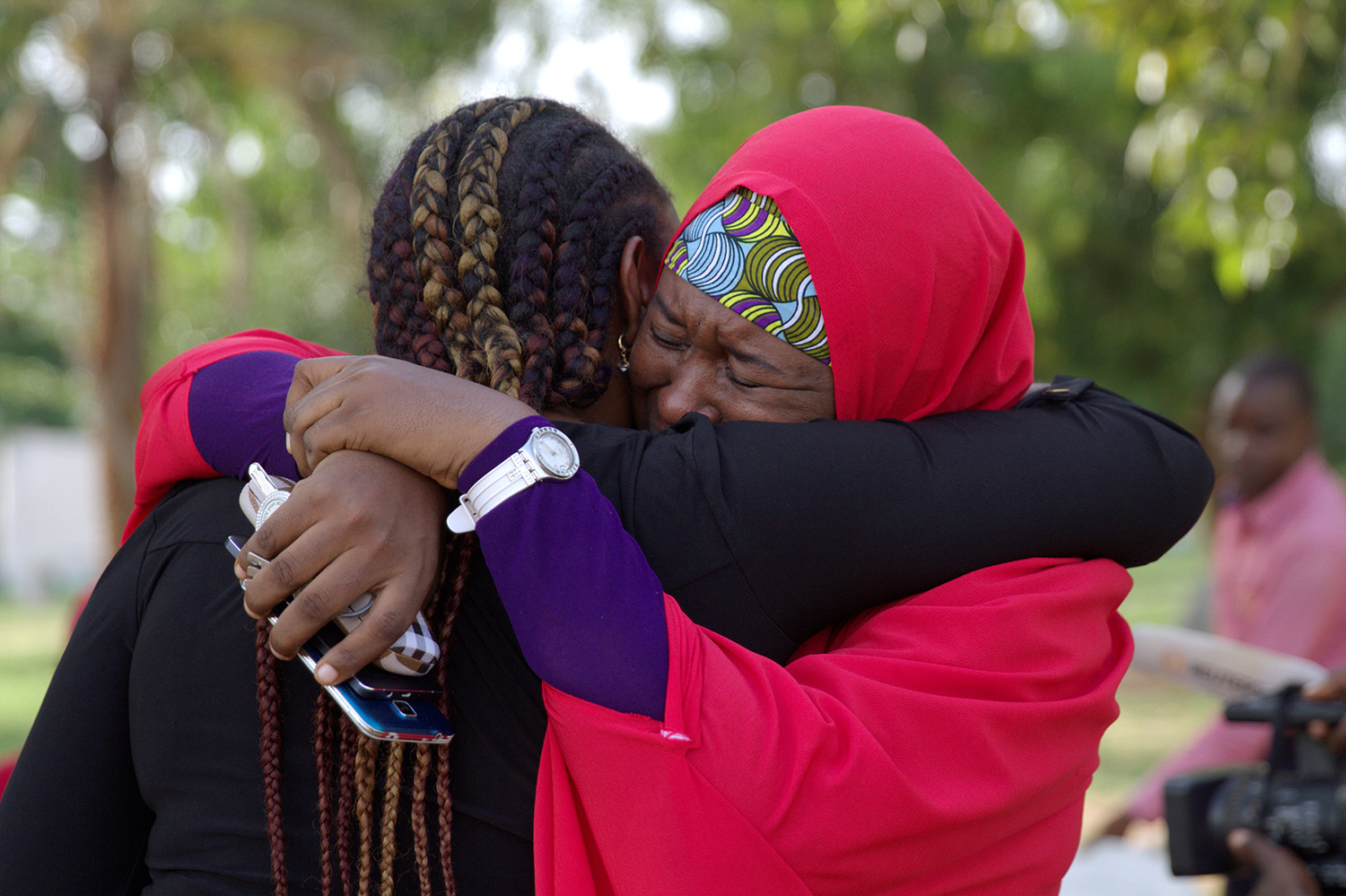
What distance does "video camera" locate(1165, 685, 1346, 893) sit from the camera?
110 inches

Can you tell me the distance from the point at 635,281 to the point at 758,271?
0.17 meters

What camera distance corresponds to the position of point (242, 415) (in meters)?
1.45

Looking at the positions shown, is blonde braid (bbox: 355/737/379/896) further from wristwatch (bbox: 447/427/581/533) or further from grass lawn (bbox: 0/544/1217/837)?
grass lawn (bbox: 0/544/1217/837)

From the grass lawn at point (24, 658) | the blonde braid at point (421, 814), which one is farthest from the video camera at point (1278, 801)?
the grass lawn at point (24, 658)

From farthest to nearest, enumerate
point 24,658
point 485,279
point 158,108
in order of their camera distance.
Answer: point 24,658, point 158,108, point 485,279

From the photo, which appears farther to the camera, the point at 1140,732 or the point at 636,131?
the point at 1140,732

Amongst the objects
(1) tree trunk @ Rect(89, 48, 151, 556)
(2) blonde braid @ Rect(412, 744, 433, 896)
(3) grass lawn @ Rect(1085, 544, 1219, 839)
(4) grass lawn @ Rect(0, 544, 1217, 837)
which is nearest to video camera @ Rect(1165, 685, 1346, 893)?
(2) blonde braid @ Rect(412, 744, 433, 896)

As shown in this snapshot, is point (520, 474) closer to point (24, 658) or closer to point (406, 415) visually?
point (406, 415)

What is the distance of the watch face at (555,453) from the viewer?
1.20m

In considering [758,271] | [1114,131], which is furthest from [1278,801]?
[1114,131]

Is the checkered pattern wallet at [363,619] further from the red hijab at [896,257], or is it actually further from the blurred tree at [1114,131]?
the blurred tree at [1114,131]

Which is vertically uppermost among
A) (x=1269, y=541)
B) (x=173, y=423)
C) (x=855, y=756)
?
(x=173, y=423)

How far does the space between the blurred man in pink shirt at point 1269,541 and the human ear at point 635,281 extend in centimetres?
360

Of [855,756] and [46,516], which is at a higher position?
[855,756]
